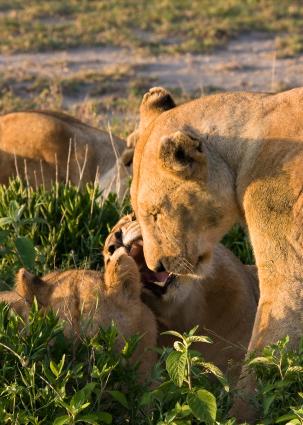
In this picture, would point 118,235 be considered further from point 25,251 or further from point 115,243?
point 25,251

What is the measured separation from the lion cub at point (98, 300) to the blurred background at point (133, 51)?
5.35 m

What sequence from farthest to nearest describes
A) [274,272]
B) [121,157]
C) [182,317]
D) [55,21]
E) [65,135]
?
1. [55,21]
2. [65,135]
3. [121,157]
4. [182,317]
5. [274,272]

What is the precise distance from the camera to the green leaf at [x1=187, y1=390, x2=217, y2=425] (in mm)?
3426

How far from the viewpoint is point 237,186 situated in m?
4.06

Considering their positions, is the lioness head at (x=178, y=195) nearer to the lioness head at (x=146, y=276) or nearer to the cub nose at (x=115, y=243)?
the lioness head at (x=146, y=276)

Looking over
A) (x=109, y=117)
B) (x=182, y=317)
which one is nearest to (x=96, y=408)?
(x=182, y=317)

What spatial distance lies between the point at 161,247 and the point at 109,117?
6983mm

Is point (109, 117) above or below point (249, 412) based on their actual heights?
below

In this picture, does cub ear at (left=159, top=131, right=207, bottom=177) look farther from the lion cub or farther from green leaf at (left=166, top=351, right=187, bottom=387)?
green leaf at (left=166, top=351, right=187, bottom=387)

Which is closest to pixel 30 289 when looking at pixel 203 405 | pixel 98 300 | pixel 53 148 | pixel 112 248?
pixel 98 300

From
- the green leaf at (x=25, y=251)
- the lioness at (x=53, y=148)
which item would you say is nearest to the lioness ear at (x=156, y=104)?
the green leaf at (x=25, y=251)

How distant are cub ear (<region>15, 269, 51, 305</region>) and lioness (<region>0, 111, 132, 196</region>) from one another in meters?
3.45

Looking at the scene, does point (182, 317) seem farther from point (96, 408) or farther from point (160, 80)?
point (160, 80)

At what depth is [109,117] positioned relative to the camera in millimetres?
11148
